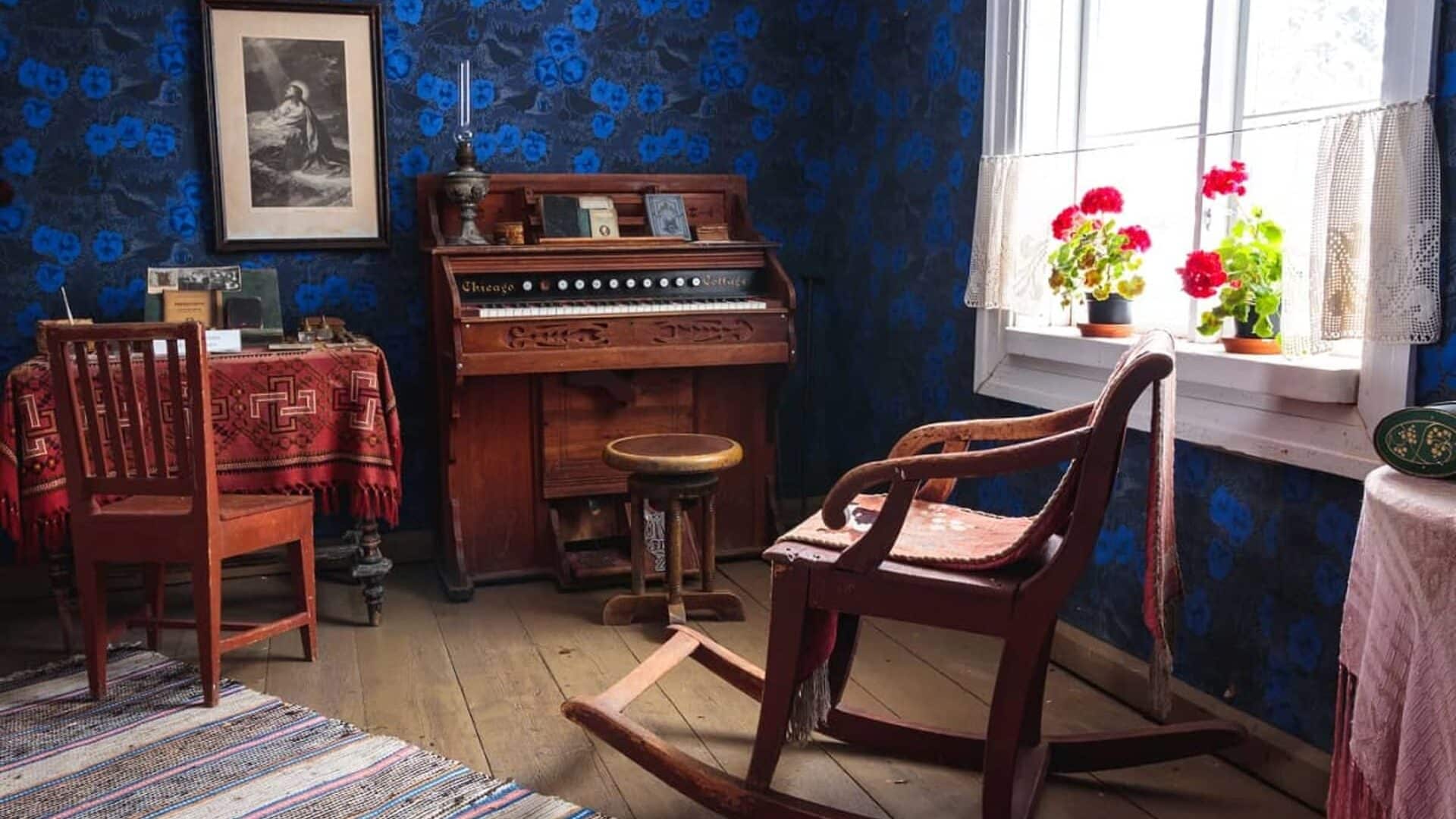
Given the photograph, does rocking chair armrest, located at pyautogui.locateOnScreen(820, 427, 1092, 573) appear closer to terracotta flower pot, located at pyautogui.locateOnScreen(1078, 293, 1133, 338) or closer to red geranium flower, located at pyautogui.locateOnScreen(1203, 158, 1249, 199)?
red geranium flower, located at pyautogui.locateOnScreen(1203, 158, 1249, 199)

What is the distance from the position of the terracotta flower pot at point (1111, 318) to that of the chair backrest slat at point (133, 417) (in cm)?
212

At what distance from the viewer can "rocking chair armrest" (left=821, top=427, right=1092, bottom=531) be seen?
1.95 metres

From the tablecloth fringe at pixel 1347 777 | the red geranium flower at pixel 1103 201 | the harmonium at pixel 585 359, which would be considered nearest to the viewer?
the tablecloth fringe at pixel 1347 777

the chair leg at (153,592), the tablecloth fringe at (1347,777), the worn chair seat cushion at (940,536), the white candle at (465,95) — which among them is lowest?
the chair leg at (153,592)

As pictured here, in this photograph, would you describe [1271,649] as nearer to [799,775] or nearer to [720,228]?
[799,775]

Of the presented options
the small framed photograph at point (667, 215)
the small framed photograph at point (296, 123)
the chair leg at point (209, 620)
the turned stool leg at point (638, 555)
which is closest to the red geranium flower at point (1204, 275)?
the turned stool leg at point (638, 555)

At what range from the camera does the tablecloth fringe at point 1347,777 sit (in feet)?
5.12

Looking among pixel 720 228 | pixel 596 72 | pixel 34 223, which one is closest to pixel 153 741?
pixel 34 223

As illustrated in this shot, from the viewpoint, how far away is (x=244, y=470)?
10.3ft

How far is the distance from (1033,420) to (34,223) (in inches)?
121

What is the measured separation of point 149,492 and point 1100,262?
91.3 inches

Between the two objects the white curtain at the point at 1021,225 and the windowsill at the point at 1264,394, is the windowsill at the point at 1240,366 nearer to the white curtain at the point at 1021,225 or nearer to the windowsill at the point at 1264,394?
the windowsill at the point at 1264,394

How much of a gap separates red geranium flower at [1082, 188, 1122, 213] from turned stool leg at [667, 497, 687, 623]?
1.32 m

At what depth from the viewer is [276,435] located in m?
3.14
